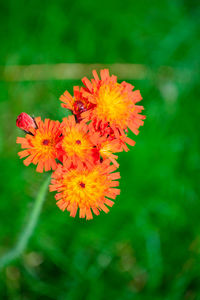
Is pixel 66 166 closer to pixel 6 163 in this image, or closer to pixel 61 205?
pixel 61 205

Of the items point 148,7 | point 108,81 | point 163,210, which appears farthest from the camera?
point 148,7

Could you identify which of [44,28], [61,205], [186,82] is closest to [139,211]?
[61,205]

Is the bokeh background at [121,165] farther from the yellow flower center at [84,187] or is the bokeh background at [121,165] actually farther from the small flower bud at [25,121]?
the small flower bud at [25,121]

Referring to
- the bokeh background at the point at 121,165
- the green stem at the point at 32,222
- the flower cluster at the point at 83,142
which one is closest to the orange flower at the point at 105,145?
the flower cluster at the point at 83,142

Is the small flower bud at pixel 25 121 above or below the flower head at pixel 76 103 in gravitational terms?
below

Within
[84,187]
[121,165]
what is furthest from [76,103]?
[121,165]

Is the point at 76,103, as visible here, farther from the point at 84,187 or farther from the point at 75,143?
the point at 84,187

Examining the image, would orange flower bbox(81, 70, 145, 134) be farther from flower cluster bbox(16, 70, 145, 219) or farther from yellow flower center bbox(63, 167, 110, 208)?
yellow flower center bbox(63, 167, 110, 208)
